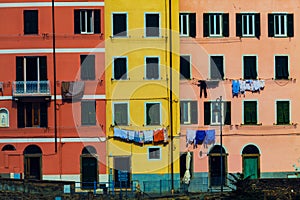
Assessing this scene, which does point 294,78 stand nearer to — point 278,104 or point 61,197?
point 278,104

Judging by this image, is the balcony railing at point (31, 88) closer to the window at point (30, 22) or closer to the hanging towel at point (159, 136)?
the window at point (30, 22)

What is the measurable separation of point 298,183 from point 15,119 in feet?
57.3

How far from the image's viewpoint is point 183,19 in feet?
192

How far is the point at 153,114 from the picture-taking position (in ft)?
188

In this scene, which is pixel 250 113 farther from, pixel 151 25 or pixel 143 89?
pixel 151 25

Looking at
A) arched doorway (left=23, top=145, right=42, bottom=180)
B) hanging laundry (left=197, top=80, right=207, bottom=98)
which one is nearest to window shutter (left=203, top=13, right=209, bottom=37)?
hanging laundry (left=197, top=80, right=207, bottom=98)

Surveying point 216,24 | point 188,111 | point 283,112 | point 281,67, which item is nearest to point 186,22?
point 216,24

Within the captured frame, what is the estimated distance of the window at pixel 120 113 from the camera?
5725 cm

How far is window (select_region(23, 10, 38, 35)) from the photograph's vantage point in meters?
56.8

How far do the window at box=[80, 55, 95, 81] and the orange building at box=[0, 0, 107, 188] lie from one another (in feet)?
0.20

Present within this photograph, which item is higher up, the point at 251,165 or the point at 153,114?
the point at 153,114

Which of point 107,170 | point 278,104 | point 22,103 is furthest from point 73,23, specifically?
point 278,104

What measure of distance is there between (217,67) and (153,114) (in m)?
5.25

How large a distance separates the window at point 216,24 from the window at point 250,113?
464cm
